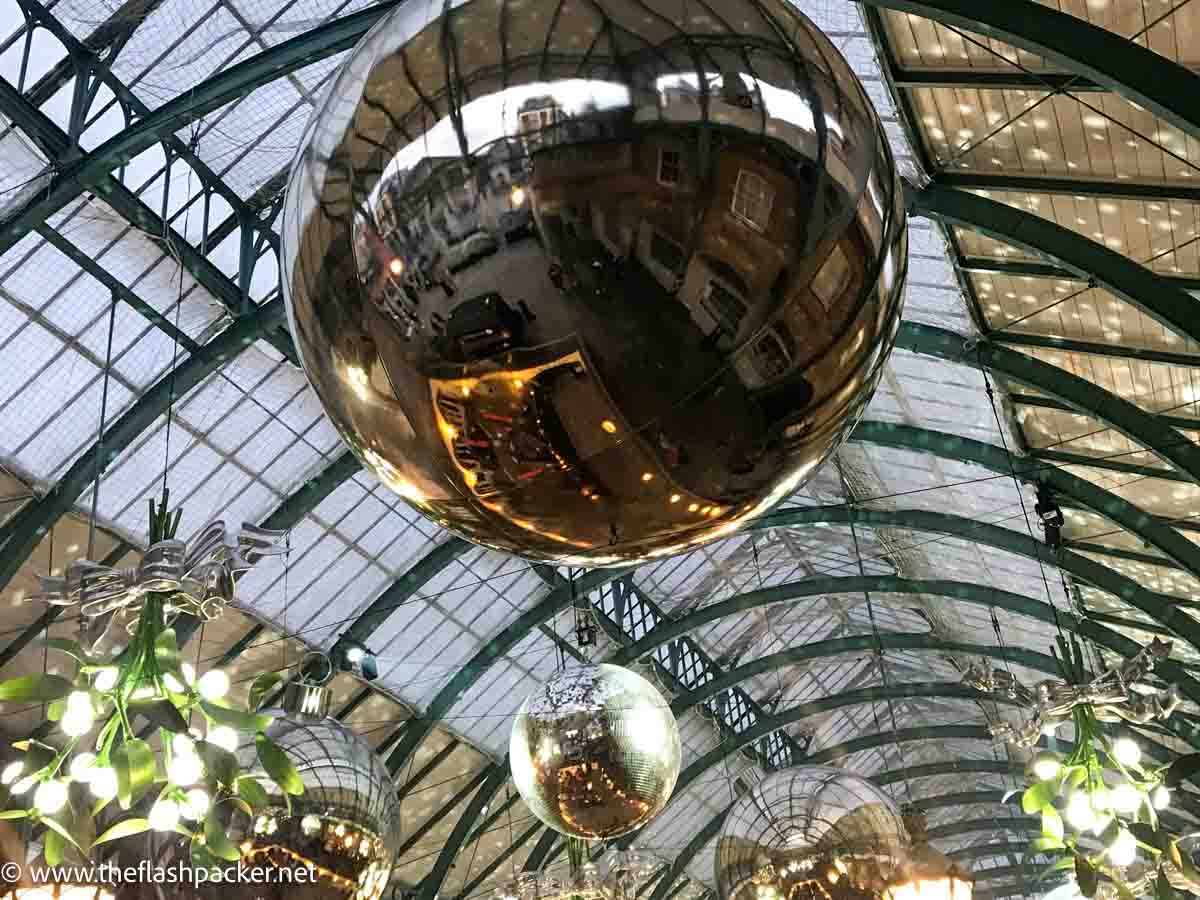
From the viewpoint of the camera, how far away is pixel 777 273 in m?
1.18

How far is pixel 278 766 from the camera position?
3.15 metres

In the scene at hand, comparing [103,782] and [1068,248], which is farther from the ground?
[1068,248]

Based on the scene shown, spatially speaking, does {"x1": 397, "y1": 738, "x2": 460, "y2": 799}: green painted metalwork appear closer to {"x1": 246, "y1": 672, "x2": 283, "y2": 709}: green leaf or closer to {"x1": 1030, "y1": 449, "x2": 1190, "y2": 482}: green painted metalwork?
{"x1": 1030, "y1": 449, "x2": 1190, "y2": 482}: green painted metalwork

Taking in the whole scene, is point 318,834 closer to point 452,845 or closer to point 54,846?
point 54,846

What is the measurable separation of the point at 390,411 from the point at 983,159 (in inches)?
403

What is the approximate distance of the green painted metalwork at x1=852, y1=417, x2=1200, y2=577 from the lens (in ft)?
48.7

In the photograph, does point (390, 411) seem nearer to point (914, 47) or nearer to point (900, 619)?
point (914, 47)

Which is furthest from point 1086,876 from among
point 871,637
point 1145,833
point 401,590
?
point 871,637

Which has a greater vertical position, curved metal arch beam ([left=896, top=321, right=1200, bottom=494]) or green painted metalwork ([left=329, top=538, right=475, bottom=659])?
green painted metalwork ([left=329, top=538, right=475, bottom=659])

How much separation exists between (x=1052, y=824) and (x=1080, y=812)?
0.37 metres

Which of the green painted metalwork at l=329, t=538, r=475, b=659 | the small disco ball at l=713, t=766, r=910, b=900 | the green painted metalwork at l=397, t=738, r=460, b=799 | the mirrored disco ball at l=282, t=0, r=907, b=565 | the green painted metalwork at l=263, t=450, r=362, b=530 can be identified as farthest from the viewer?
the green painted metalwork at l=397, t=738, r=460, b=799

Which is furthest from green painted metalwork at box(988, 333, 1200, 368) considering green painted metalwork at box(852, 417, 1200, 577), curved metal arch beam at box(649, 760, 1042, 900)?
curved metal arch beam at box(649, 760, 1042, 900)

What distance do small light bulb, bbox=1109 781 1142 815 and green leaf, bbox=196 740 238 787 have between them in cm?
558

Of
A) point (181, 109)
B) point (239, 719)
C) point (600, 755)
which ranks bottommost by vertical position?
point (239, 719)
